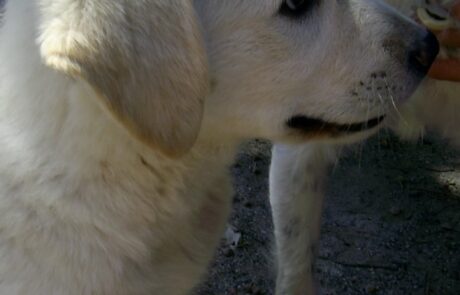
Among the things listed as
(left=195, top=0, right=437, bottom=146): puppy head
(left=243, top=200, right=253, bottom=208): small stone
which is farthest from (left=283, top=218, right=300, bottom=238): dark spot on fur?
(left=195, top=0, right=437, bottom=146): puppy head

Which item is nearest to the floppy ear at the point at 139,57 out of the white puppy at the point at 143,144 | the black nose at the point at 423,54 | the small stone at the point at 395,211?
the white puppy at the point at 143,144

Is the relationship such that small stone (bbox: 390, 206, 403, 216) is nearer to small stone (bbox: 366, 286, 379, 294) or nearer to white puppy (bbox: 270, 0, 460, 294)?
small stone (bbox: 366, 286, 379, 294)

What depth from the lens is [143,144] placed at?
1.91m

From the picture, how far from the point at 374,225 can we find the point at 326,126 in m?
1.45

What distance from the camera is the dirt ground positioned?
10.7 feet

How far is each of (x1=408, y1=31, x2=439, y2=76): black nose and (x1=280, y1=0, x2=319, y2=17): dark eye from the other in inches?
10.8

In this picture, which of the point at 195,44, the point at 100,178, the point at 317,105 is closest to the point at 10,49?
the point at 100,178

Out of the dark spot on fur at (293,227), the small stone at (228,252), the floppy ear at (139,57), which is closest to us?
the floppy ear at (139,57)

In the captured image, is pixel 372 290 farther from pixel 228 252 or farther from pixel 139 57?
pixel 139 57

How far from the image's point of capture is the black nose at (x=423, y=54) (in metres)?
2.09

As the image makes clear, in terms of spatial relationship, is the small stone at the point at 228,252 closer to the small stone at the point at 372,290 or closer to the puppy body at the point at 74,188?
the small stone at the point at 372,290

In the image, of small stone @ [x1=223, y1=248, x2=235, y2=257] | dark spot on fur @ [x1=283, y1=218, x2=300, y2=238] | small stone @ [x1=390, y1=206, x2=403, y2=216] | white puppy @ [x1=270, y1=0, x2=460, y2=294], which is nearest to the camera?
white puppy @ [x1=270, y1=0, x2=460, y2=294]

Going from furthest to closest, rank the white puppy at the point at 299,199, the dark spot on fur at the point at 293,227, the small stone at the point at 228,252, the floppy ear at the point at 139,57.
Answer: the small stone at the point at 228,252, the dark spot on fur at the point at 293,227, the white puppy at the point at 299,199, the floppy ear at the point at 139,57

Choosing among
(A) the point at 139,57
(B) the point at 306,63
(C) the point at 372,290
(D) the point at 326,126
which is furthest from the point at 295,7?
(C) the point at 372,290
